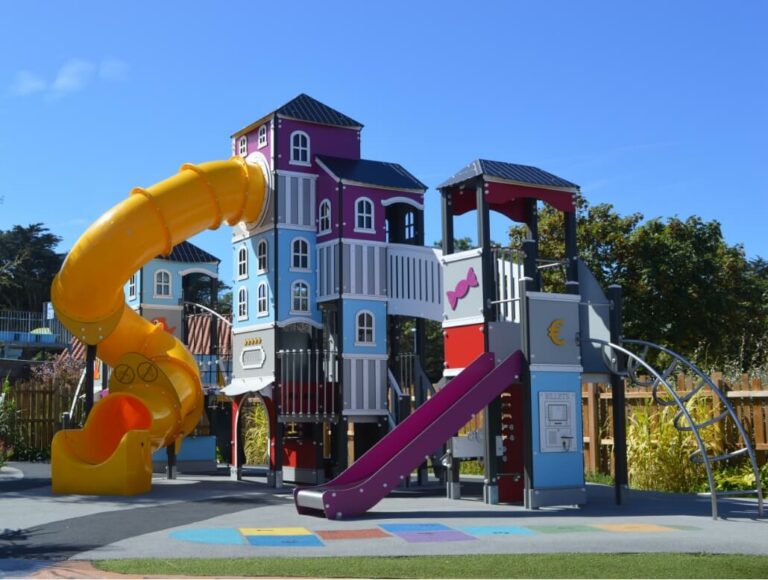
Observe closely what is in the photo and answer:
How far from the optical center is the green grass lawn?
8.08 m

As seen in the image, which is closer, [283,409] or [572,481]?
[572,481]

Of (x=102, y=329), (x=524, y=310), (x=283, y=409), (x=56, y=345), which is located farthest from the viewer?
(x=56, y=345)

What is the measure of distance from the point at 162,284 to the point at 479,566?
604 inches

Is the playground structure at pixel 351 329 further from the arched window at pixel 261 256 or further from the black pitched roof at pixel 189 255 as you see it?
the black pitched roof at pixel 189 255

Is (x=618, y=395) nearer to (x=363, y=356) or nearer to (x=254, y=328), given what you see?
(x=363, y=356)

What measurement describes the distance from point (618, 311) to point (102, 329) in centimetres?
846

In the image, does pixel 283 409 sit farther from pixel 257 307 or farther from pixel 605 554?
pixel 605 554

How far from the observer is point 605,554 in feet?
29.9

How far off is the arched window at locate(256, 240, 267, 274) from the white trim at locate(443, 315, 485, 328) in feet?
16.0

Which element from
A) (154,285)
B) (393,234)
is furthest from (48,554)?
(154,285)

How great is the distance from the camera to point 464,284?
50.1ft

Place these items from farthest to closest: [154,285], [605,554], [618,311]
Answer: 1. [154,285]
2. [618,311]
3. [605,554]

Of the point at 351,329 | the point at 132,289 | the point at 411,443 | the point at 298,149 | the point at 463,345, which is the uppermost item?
the point at 298,149

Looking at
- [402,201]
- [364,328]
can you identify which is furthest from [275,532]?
[402,201]
